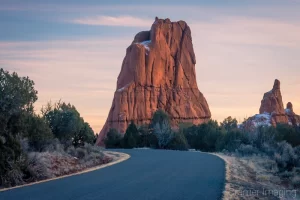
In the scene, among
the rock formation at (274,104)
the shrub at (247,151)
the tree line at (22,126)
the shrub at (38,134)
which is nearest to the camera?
the tree line at (22,126)

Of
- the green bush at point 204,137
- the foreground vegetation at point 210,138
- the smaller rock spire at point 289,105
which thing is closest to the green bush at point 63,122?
the foreground vegetation at point 210,138

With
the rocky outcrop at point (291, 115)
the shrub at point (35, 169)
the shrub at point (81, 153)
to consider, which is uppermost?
the rocky outcrop at point (291, 115)

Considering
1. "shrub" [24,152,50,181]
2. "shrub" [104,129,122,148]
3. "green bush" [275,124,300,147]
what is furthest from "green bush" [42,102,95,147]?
"shrub" [104,129,122,148]

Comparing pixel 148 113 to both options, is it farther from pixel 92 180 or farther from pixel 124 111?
pixel 92 180

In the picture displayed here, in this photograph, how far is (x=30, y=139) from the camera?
88.6ft

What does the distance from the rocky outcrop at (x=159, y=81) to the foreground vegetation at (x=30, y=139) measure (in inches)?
2922

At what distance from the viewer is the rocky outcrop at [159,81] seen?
114 m

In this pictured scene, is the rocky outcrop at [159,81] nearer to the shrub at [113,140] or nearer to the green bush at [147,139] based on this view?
the shrub at [113,140]

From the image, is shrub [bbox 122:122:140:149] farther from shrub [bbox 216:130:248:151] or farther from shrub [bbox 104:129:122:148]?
shrub [bbox 216:130:248:151]

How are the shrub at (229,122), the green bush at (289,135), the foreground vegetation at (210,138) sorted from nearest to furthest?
the foreground vegetation at (210,138) → the green bush at (289,135) → the shrub at (229,122)

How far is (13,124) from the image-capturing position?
23.1 meters

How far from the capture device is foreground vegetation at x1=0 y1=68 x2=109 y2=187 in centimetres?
1845

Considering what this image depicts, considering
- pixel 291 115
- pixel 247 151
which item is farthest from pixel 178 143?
pixel 291 115

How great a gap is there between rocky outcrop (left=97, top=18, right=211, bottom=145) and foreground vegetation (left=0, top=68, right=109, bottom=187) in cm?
7422
